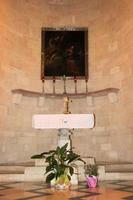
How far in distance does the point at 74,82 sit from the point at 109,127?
1389mm

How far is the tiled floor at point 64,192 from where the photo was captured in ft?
11.7

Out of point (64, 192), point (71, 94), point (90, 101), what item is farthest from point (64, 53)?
point (64, 192)

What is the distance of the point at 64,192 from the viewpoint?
394 centimetres

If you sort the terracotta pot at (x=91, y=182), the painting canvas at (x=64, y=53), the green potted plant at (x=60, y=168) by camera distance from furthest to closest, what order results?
the painting canvas at (x=64, y=53) < the terracotta pot at (x=91, y=182) < the green potted plant at (x=60, y=168)

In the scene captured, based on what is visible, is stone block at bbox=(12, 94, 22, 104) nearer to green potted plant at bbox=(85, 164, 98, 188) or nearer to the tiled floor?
the tiled floor

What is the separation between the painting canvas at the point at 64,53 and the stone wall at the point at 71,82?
17cm

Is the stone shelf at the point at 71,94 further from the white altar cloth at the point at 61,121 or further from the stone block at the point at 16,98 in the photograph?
the white altar cloth at the point at 61,121

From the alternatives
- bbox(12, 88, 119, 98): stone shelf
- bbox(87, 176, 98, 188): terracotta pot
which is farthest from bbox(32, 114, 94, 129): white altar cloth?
bbox(12, 88, 119, 98): stone shelf

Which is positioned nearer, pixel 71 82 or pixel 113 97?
pixel 113 97

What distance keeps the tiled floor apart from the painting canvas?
10.7 ft

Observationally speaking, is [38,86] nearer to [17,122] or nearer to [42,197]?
[17,122]

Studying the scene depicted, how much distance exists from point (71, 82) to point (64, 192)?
3790mm

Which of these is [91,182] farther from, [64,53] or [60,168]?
[64,53]

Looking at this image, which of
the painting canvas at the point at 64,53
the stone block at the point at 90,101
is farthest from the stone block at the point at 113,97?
the painting canvas at the point at 64,53
